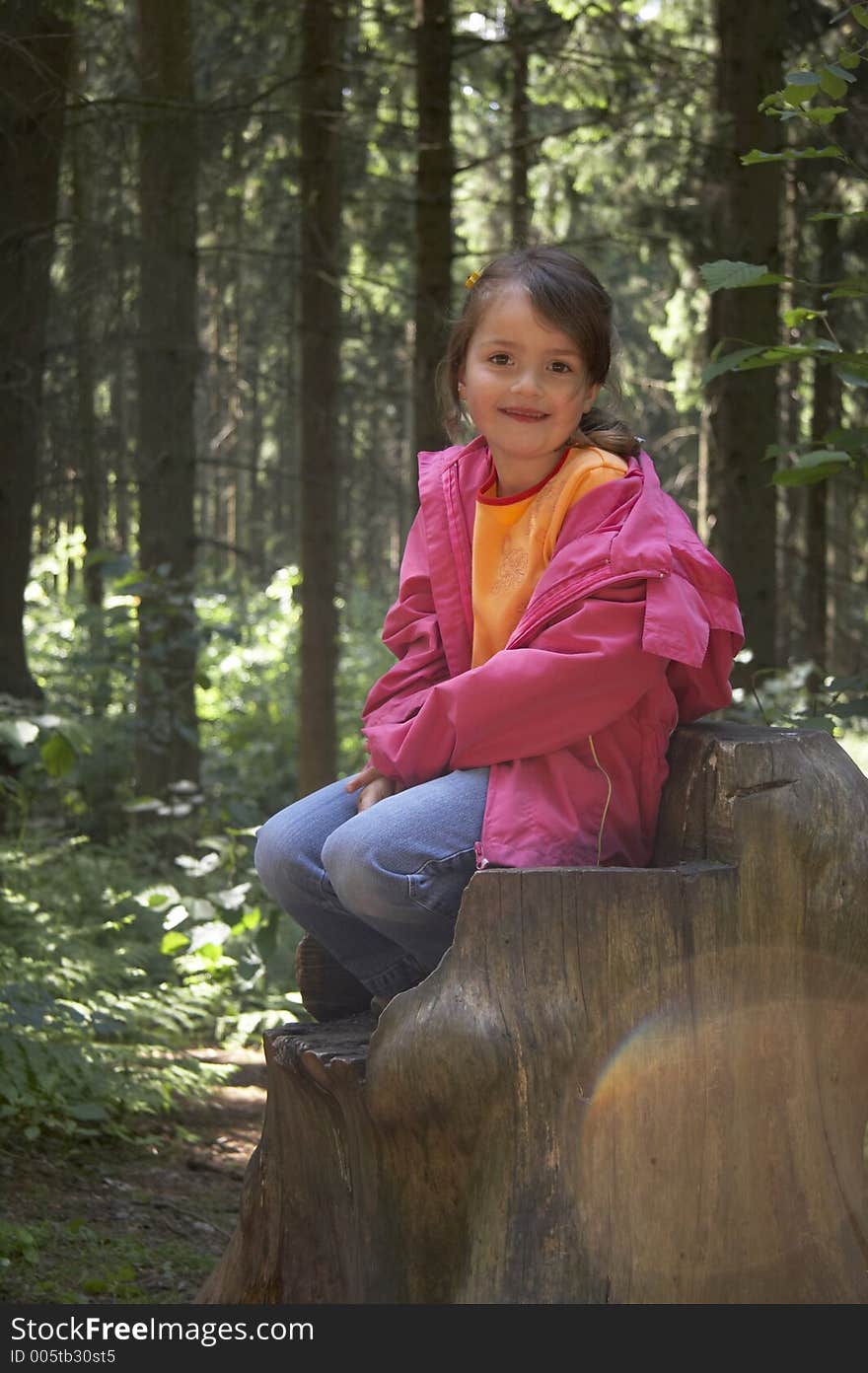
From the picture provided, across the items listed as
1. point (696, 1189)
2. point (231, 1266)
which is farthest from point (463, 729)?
point (231, 1266)

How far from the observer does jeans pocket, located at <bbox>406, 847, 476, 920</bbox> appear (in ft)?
9.98

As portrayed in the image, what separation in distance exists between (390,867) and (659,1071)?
68 centimetres

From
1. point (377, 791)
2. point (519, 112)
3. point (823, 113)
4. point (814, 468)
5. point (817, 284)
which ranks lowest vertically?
point (377, 791)

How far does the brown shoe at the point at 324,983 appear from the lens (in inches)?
146

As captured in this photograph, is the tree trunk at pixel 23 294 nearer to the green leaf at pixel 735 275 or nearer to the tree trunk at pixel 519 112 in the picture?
the tree trunk at pixel 519 112

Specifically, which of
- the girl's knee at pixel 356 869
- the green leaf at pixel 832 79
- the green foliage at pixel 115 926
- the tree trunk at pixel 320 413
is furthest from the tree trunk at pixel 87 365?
the green leaf at pixel 832 79

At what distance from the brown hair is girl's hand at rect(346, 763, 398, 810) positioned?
913 mm

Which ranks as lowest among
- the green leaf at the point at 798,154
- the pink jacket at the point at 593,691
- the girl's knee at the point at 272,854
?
the girl's knee at the point at 272,854

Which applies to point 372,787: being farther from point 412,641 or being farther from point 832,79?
point 832,79

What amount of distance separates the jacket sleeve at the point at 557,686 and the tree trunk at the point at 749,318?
5.54 meters

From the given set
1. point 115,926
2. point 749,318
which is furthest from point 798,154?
point 749,318

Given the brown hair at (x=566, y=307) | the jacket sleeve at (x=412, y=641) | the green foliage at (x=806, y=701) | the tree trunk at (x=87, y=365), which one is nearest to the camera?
the brown hair at (x=566, y=307)

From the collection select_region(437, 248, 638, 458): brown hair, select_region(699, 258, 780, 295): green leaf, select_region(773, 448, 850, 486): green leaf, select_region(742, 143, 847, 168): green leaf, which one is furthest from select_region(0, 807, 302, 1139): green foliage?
select_region(742, 143, 847, 168): green leaf

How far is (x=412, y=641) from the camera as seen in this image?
3596 mm
